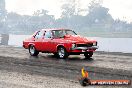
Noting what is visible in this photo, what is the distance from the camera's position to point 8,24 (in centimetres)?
13800

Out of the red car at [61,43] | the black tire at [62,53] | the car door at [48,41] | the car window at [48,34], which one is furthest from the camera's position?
the car window at [48,34]

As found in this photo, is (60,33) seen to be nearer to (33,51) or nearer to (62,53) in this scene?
(62,53)

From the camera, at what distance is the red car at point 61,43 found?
13.6 m

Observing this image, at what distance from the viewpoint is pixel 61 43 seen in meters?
14.0

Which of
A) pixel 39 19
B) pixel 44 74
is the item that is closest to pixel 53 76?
pixel 44 74

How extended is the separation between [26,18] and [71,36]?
440ft

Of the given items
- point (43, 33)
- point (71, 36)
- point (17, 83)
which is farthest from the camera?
point (43, 33)

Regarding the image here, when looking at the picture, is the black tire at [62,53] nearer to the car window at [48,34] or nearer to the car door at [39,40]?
the car window at [48,34]

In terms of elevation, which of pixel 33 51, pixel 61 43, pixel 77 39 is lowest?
pixel 33 51

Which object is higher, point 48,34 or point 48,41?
point 48,34

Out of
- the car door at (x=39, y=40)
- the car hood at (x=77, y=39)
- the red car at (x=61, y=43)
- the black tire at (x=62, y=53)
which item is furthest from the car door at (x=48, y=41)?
the car hood at (x=77, y=39)

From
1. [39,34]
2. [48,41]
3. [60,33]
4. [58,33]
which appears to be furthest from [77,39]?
[39,34]

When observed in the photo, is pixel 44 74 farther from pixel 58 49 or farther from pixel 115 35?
pixel 115 35

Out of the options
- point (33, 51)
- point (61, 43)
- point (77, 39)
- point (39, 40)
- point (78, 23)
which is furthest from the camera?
Answer: point (78, 23)
